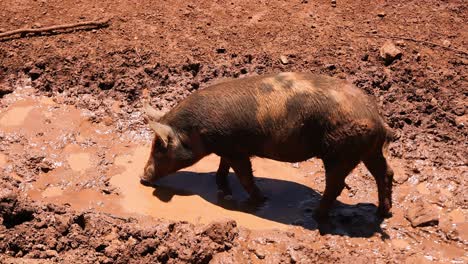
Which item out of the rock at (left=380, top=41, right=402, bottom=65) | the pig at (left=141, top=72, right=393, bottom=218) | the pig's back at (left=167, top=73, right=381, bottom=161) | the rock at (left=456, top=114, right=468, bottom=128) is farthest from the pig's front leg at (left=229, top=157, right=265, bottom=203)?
the rock at (left=380, top=41, right=402, bottom=65)

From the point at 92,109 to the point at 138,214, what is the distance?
2.41 m

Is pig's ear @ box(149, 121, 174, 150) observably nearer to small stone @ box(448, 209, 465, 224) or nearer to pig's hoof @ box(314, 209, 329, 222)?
pig's hoof @ box(314, 209, 329, 222)

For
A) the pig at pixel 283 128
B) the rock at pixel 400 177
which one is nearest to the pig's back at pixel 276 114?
the pig at pixel 283 128

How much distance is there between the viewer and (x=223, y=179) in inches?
310

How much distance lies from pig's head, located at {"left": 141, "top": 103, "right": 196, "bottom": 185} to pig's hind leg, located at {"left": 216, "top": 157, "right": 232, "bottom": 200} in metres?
0.48

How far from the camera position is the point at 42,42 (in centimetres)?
1002

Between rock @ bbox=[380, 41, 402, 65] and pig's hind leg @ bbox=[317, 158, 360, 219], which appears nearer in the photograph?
pig's hind leg @ bbox=[317, 158, 360, 219]

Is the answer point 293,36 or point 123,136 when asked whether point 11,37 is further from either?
point 293,36

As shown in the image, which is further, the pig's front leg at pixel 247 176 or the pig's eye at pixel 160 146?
the pig's eye at pixel 160 146

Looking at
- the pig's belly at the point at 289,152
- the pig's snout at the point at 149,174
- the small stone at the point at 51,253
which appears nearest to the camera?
the small stone at the point at 51,253

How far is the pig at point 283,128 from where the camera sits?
665cm

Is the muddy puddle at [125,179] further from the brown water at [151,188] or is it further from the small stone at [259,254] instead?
the small stone at [259,254]

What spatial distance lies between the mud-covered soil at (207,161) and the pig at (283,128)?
475 millimetres

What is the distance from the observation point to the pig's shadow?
7309 millimetres
